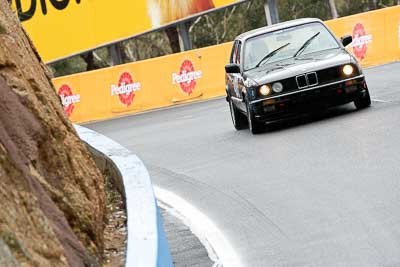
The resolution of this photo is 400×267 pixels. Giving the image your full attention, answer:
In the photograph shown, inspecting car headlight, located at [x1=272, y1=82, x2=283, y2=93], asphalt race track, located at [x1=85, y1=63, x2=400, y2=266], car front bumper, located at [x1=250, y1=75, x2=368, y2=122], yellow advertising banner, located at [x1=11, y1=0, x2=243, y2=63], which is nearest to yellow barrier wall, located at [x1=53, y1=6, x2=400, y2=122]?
yellow advertising banner, located at [x1=11, y1=0, x2=243, y2=63]

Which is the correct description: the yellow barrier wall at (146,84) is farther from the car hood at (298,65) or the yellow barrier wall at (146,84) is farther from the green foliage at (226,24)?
the green foliage at (226,24)

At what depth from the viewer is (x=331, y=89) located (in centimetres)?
1521

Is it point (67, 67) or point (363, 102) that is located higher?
point (363, 102)

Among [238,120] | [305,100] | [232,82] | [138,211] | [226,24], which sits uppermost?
[138,211]

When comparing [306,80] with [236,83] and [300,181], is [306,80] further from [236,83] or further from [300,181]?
[300,181]

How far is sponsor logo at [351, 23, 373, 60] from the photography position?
29109 millimetres

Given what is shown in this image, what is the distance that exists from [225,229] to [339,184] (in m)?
1.66

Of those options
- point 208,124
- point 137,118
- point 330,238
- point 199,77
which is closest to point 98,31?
point 199,77

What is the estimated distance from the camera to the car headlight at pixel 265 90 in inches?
599

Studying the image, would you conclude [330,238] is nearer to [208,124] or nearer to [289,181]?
[289,181]

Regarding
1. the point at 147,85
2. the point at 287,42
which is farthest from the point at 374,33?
the point at 287,42

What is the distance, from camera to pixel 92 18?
111ft

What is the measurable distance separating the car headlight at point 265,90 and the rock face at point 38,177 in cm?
743

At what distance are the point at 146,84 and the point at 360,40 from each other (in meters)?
6.22
